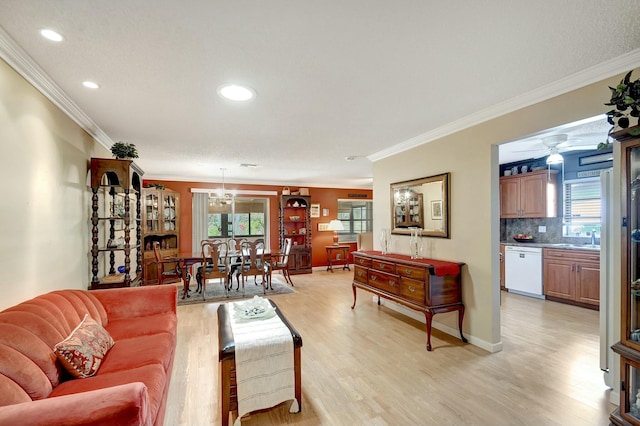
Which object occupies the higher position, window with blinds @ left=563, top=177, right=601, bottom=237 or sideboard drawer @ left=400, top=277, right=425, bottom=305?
window with blinds @ left=563, top=177, right=601, bottom=237

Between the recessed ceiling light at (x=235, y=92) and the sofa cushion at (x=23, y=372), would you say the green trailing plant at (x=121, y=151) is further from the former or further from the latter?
the sofa cushion at (x=23, y=372)

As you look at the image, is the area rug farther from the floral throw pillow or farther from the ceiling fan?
the ceiling fan

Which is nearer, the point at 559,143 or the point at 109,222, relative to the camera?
the point at 109,222

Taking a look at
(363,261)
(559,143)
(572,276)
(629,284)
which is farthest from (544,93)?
(572,276)

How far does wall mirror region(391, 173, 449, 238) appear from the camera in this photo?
11.4ft

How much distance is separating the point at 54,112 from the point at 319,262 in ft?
21.7

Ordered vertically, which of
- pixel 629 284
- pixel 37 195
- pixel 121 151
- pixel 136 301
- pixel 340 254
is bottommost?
pixel 340 254

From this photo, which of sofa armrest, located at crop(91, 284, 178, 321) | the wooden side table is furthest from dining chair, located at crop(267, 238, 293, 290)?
sofa armrest, located at crop(91, 284, 178, 321)

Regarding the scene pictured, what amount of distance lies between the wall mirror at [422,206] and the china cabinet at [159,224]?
15.6 feet

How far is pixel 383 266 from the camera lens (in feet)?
12.4

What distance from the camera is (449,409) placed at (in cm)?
205

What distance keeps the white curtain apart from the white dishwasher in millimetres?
6541

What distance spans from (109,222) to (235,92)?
2708 mm

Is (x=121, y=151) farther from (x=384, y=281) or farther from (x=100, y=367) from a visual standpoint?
(x=384, y=281)
